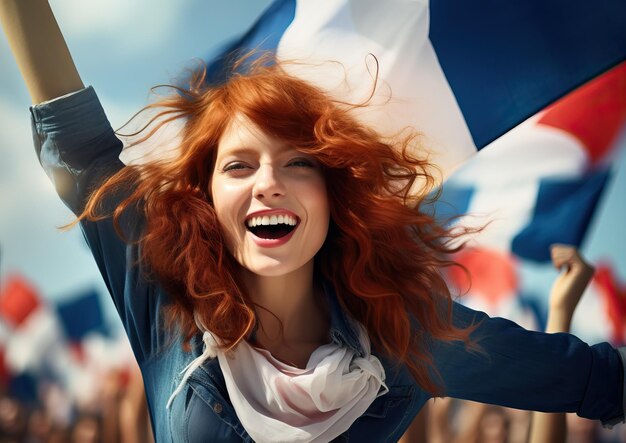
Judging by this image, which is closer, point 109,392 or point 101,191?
point 101,191

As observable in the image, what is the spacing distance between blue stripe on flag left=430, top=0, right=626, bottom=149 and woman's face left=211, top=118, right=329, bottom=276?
1002mm

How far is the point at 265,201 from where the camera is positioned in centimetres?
167

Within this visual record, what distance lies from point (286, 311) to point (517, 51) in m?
1.26

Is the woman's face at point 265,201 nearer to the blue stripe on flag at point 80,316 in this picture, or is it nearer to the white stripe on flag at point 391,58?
the white stripe on flag at point 391,58

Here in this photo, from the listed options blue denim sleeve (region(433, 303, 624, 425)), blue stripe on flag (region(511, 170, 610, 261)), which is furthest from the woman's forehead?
blue stripe on flag (region(511, 170, 610, 261))

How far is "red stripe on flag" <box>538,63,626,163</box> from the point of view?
329cm

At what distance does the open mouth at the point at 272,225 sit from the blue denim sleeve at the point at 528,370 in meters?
0.51

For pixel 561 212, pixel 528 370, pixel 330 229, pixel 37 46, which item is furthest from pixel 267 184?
pixel 561 212

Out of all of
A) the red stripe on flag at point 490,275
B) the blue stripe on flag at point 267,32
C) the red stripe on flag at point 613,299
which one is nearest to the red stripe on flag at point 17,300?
the blue stripe on flag at point 267,32

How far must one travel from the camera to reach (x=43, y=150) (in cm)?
169

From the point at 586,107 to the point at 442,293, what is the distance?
1788 millimetres

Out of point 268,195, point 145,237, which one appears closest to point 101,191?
point 145,237

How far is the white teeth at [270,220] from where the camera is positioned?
1681 millimetres

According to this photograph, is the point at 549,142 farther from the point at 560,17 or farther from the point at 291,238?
the point at 291,238
